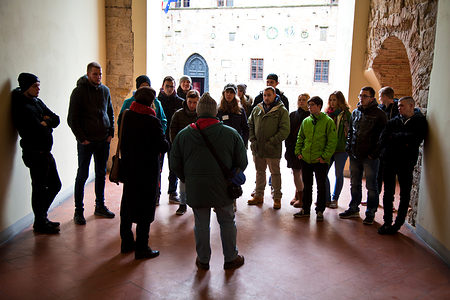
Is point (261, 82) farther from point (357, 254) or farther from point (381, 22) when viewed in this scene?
point (357, 254)

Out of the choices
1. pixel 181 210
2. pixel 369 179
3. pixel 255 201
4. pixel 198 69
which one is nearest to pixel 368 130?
pixel 369 179

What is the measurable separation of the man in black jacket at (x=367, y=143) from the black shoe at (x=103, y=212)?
327cm

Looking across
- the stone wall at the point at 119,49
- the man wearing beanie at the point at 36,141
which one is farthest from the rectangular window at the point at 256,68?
the man wearing beanie at the point at 36,141

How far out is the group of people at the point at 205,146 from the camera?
10.4ft

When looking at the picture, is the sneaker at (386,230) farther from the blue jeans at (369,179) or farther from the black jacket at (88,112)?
the black jacket at (88,112)

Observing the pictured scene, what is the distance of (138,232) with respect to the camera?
355 cm

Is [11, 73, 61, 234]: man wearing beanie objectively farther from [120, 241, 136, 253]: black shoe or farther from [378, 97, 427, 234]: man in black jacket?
[378, 97, 427, 234]: man in black jacket

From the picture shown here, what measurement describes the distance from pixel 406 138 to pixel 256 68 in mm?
17903

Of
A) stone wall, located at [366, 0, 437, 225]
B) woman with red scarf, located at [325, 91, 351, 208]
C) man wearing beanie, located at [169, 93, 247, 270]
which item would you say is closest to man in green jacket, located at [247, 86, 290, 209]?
woman with red scarf, located at [325, 91, 351, 208]

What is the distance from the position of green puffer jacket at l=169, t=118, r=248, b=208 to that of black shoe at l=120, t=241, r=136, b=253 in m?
1.01

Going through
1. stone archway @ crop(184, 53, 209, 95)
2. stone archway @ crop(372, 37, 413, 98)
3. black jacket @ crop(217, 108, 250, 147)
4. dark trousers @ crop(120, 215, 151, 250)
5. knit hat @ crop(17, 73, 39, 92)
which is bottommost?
dark trousers @ crop(120, 215, 151, 250)

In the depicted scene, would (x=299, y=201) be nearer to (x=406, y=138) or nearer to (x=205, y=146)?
(x=406, y=138)

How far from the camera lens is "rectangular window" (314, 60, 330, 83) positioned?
20.9 meters

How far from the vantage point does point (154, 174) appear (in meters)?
3.44
